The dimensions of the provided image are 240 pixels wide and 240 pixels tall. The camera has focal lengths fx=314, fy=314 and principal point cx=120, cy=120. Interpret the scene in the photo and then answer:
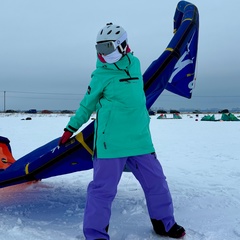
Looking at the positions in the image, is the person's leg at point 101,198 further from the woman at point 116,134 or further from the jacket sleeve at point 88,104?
the jacket sleeve at point 88,104

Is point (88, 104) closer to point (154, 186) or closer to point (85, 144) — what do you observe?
point (85, 144)

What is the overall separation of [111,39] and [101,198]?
46.1 inches

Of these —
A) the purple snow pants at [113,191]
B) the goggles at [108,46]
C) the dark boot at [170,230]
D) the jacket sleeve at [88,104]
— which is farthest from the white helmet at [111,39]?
the dark boot at [170,230]

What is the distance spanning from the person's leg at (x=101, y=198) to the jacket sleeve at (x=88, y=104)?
34 centimetres

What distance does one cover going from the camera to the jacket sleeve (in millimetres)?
2359

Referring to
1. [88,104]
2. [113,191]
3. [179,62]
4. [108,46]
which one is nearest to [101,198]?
[113,191]

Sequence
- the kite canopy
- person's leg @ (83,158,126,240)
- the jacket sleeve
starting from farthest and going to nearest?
the kite canopy → the jacket sleeve → person's leg @ (83,158,126,240)

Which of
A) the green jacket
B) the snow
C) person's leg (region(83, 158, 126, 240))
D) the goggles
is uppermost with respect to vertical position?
the goggles

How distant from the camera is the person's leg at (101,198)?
2.23m

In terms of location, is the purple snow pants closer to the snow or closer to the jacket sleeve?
the snow

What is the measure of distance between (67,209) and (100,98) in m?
1.38

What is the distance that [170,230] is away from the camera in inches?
95.7

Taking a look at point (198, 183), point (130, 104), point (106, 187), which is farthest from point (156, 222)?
point (198, 183)


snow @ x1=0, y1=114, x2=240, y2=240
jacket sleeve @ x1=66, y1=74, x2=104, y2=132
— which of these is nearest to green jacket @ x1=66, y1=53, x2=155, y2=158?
jacket sleeve @ x1=66, y1=74, x2=104, y2=132
